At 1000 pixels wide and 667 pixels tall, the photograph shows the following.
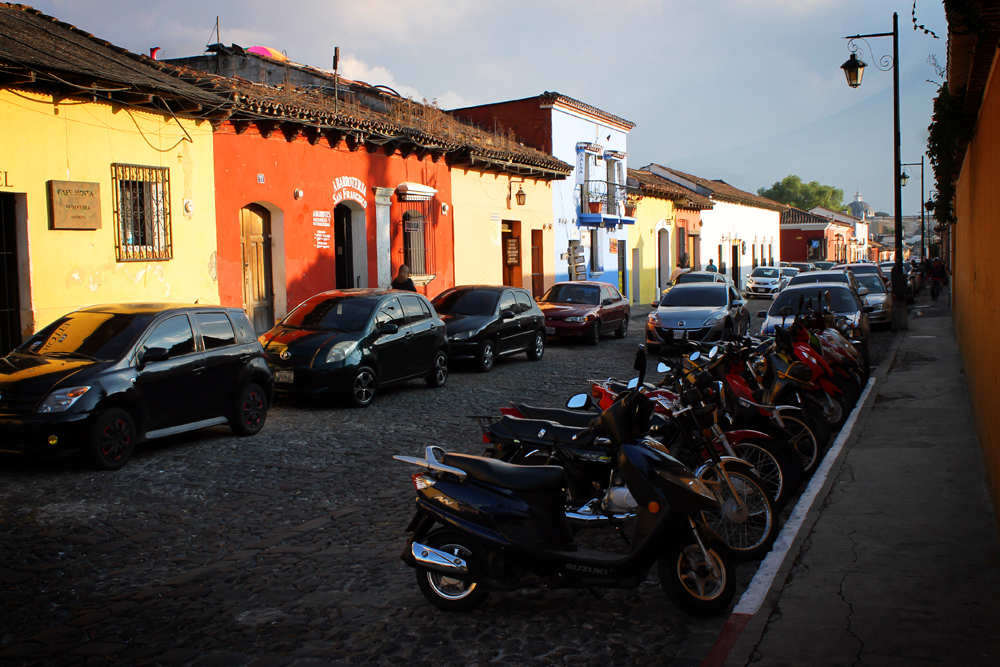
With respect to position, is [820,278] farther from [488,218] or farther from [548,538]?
[548,538]

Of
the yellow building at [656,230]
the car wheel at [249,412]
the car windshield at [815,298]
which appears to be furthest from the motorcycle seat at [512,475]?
the yellow building at [656,230]

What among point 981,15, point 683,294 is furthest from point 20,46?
point 683,294

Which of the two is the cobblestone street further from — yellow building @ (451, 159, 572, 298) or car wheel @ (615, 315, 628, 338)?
yellow building @ (451, 159, 572, 298)

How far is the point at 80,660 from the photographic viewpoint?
4.14m

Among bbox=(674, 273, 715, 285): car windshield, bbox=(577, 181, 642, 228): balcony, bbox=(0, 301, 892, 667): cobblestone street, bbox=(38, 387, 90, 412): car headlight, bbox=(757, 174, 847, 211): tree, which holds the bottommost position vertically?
bbox=(0, 301, 892, 667): cobblestone street

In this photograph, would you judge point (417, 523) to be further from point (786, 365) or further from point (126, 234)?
point (126, 234)

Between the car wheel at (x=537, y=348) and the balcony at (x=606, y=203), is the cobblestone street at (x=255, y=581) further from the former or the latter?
the balcony at (x=606, y=203)

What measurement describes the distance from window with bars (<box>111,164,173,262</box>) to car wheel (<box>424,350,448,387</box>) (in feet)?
16.2

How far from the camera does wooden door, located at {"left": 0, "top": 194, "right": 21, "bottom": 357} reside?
472 inches

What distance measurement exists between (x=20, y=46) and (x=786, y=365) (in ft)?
36.1

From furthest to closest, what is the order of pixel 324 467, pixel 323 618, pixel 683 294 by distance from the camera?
pixel 683 294 < pixel 324 467 < pixel 323 618

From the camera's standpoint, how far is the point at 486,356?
50.1ft

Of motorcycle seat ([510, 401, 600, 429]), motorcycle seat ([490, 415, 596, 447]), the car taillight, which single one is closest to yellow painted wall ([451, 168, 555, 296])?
motorcycle seat ([510, 401, 600, 429])

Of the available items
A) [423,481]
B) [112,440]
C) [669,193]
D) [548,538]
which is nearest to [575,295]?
[112,440]
